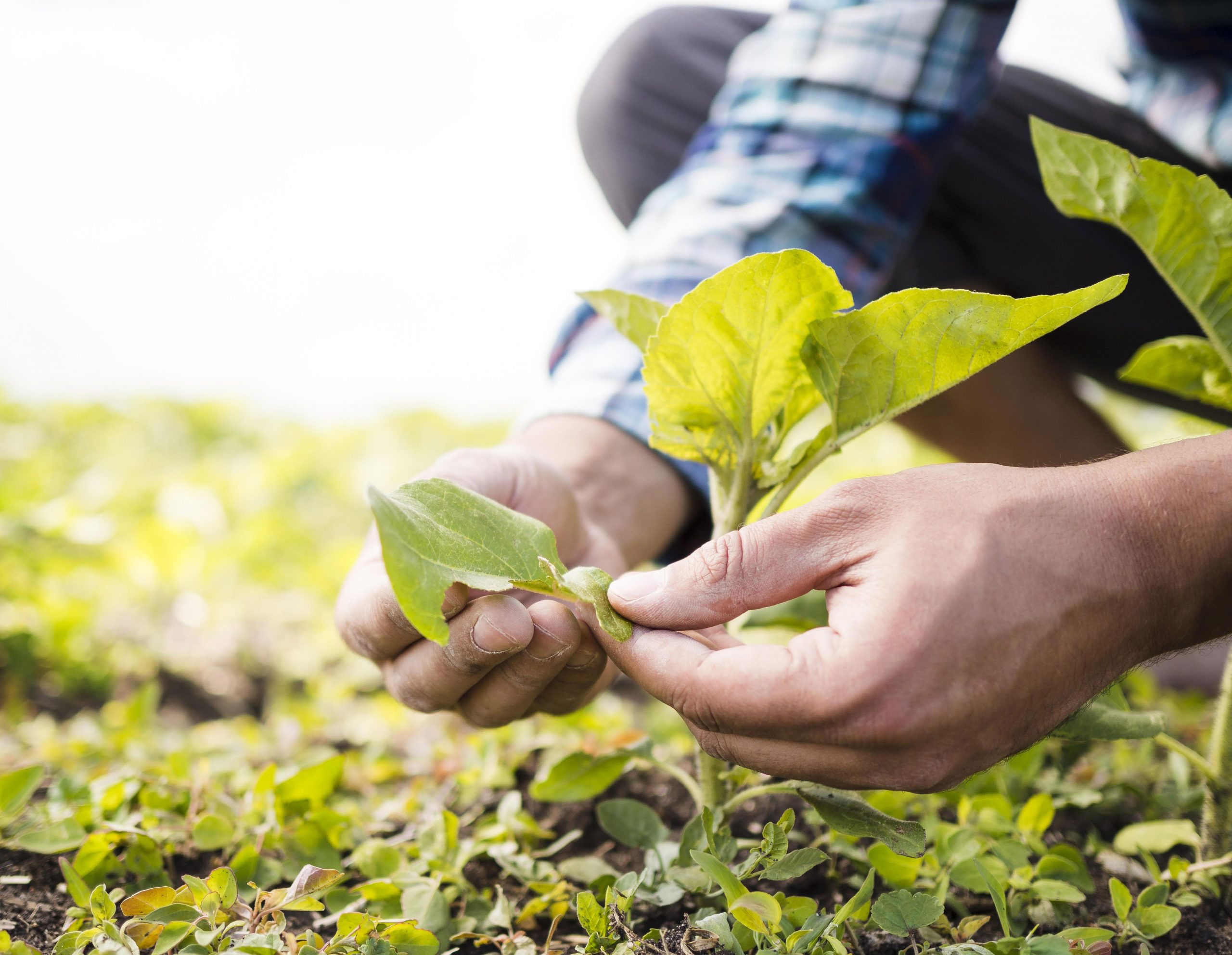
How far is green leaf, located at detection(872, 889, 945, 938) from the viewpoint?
89cm

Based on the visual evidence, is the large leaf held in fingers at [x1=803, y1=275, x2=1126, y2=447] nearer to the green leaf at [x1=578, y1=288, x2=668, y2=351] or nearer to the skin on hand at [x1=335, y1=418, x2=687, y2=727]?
the green leaf at [x1=578, y1=288, x2=668, y2=351]

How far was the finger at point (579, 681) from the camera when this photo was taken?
1.07 metres

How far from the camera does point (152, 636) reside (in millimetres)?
2408

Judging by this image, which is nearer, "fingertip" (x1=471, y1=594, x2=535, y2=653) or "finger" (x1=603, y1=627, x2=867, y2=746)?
"finger" (x1=603, y1=627, x2=867, y2=746)

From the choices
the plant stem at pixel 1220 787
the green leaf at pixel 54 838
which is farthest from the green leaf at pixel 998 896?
the green leaf at pixel 54 838

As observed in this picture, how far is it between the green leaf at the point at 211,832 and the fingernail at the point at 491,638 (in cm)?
50

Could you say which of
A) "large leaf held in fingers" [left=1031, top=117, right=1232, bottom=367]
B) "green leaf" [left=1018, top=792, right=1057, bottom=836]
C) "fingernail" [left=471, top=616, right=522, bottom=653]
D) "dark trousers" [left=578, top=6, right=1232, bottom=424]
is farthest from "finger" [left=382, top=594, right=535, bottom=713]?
"dark trousers" [left=578, top=6, right=1232, bottom=424]

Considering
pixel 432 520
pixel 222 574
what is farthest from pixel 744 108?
pixel 222 574

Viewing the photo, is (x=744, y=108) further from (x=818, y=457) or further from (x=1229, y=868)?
(x=1229, y=868)

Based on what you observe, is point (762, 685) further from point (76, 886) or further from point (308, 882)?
point (76, 886)

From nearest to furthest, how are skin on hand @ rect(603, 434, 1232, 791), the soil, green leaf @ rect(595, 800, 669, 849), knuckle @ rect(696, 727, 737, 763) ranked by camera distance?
1. skin on hand @ rect(603, 434, 1232, 791)
2. knuckle @ rect(696, 727, 737, 763)
3. the soil
4. green leaf @ rect(595, 800, 669, 849)

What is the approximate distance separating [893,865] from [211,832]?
92cm

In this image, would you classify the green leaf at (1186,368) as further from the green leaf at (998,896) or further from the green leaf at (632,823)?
the green leaf at (632,823)

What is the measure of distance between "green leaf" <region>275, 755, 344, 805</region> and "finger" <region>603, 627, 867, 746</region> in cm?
62
